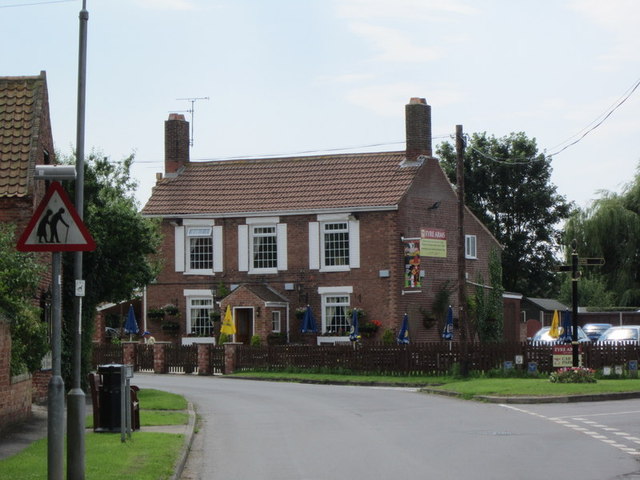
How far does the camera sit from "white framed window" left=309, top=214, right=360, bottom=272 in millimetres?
50000

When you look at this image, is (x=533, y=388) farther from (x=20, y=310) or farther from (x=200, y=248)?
(x=200, y=248)

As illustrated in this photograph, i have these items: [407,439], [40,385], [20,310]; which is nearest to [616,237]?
[40,385]

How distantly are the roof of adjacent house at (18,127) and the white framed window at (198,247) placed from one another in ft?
81.6

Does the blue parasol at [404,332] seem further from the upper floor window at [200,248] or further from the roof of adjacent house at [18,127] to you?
the roof of adjacent house at [18,127]

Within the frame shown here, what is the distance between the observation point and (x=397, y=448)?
18.0m

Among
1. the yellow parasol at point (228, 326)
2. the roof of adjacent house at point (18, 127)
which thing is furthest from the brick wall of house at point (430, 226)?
the roof of adjacent house at point (18, 127)

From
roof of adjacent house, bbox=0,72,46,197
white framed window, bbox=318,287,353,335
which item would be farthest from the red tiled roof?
roof of adjacent house, bbox=0,72,46,197

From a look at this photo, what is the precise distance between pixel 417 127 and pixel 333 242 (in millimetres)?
6292

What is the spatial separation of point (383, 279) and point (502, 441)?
30.2 m

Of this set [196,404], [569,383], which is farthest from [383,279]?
[196,404]

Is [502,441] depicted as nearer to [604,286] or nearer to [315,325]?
[315,325]

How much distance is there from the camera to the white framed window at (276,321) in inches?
1977

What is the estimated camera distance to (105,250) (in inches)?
1208

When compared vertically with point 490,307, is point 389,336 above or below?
below
